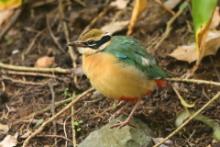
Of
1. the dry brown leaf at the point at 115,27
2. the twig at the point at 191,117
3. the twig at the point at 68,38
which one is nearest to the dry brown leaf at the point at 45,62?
the twig at the point at 68,38

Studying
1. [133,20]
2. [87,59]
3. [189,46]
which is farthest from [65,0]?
[87,59]

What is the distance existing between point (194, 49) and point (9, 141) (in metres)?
2.02

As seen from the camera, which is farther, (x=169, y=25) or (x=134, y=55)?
(x=169, y=25)

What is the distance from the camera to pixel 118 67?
15.3 feet

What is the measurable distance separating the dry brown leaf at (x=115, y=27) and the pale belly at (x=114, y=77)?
5.31 feet

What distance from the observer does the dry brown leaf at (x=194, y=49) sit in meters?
5.42

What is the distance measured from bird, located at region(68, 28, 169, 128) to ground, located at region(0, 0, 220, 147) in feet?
1.44

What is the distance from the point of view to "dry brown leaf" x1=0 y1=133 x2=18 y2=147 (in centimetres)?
514

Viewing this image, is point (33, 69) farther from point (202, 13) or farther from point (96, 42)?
point (202, 13)

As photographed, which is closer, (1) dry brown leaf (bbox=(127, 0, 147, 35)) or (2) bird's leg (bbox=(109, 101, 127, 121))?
(2) bird's leg (bbox=(109, 101, 127, 121))

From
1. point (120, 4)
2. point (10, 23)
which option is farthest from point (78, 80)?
point (10, 23)

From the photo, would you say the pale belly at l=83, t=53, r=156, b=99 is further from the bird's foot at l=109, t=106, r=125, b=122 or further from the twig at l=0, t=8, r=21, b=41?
the twig at l=0, t=8, r=21, b=41

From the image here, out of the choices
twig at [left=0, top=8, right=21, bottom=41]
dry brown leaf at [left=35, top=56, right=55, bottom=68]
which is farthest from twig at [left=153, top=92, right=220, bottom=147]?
twig at [left=0, top=8, right=21, bottom=41]

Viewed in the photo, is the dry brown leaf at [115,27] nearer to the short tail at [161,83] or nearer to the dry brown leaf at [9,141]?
the short tail at [161,83]
